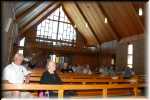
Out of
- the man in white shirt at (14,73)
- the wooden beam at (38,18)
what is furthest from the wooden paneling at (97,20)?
the man in white shirt at (14,73)

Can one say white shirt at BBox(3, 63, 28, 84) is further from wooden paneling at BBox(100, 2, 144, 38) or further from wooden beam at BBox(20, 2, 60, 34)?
wooden beam at BBox(20, 2, 60, 34)

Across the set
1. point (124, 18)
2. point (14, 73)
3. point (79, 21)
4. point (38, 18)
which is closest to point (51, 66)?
point (14, 73)

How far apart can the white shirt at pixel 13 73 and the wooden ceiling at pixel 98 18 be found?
25.7 feet

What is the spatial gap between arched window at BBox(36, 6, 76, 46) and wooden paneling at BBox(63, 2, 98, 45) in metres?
0.79

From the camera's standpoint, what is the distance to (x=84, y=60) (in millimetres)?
20469

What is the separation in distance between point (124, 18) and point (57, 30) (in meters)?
7.61

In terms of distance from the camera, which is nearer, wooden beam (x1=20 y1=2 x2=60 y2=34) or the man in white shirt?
the man in white shirt

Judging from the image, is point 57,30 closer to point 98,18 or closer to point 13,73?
point 98,18

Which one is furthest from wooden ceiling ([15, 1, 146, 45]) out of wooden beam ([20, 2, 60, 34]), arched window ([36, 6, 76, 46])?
arched window ([36, 6, 76, 46])

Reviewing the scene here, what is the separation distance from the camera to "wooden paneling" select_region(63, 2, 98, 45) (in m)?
18.6

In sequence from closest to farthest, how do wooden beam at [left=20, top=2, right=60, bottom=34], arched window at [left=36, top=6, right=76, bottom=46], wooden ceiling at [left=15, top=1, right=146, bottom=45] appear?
wooden ceiling at [left=15, top=1, right=146, bottom=45] < wooden beam at [left=20, top=2, right=60, bottom=34] < arched window at [left=36, top=6, right=76, bottom=46]

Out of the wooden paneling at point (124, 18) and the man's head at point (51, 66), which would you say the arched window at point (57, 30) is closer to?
the wooden paneling at point (124, 18)

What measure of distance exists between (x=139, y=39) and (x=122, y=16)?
5.39ft

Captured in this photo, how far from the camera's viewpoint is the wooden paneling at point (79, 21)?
18625 millimetres
